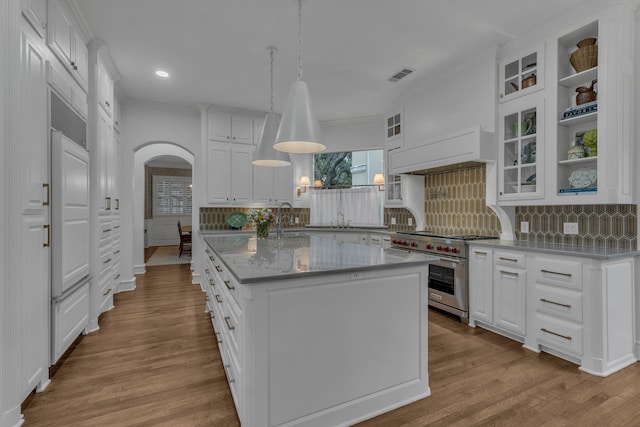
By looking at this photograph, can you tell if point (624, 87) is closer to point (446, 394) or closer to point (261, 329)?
point (446, 394)

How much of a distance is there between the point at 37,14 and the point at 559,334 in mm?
4407

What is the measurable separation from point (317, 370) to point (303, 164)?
15.6 feet

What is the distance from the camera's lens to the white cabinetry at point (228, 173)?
5195 mm

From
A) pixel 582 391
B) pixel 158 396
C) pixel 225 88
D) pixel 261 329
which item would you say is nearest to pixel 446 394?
pixel 582 391

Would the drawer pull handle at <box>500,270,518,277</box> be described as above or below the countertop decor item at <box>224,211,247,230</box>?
below

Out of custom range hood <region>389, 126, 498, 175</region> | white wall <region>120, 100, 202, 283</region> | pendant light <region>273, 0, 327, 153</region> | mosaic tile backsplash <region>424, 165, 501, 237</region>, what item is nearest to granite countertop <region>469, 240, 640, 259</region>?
mosaic tile backsplash <region>424, 165, 501, 237</region>

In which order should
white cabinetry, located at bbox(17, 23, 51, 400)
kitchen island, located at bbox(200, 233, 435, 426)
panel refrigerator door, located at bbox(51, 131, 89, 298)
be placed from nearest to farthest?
kitchen island, located at bbox(200, 233, 435, 426)
white cabinetry, located at bbox(17, 23, 51, 400)
panel refrigerator door, located at bbox(51, 131, 89, 298)

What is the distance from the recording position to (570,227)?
2973 mm

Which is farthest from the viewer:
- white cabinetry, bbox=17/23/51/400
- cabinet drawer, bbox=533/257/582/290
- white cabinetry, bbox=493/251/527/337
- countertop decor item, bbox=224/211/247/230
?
countertop decor item, bbox=224/211/247/230

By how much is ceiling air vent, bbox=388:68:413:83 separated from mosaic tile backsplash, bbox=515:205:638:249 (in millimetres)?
2049

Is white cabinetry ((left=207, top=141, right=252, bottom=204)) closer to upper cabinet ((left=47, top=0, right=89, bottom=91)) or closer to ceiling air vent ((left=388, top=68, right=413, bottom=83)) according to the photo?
upper cabinet ((left=47, top=0, right=89, bottom=91))

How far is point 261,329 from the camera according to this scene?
1.53 metres

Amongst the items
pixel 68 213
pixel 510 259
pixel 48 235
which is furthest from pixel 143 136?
pixel 510 259

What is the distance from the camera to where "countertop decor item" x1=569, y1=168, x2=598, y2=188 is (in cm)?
263
